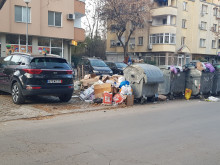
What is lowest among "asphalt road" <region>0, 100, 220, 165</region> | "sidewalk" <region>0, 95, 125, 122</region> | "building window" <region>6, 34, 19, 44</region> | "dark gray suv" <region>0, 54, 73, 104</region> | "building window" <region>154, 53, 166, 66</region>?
"asphalt road" <region>0, 100, 220, 165</region>

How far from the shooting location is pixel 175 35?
1564 inches

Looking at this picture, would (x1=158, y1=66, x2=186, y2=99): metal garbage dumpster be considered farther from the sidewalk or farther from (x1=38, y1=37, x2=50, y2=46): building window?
(x1=38, y1=37, x2=50, y2=46): building window

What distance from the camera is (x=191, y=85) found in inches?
537

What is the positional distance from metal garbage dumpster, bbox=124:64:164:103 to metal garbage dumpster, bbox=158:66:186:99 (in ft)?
4.41

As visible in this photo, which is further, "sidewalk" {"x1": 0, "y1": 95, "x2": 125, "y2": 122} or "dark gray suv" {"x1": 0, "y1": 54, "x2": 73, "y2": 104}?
"dark gray suv" {"x1": 0, "y1": 54, "x2": 73, "y2": 104}

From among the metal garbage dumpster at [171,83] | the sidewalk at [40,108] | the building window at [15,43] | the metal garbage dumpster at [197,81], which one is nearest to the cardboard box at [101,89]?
the sidewalk at [40,108]

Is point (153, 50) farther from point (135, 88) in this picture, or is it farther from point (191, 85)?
point (135, 88)

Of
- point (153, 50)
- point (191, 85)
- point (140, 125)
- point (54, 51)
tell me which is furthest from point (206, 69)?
point (153, 50)

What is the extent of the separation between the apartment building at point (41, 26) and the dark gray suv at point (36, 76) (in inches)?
454

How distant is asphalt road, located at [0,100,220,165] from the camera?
460 cm

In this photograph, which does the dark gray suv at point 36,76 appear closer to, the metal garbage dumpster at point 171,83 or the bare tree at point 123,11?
the metal garbage dumpster at point 171,83

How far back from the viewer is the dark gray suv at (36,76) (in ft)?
28.9

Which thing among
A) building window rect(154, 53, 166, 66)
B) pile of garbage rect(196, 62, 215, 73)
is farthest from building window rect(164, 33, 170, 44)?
pile of garbage rect(196, 62, 215, 73)

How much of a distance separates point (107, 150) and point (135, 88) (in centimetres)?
629
